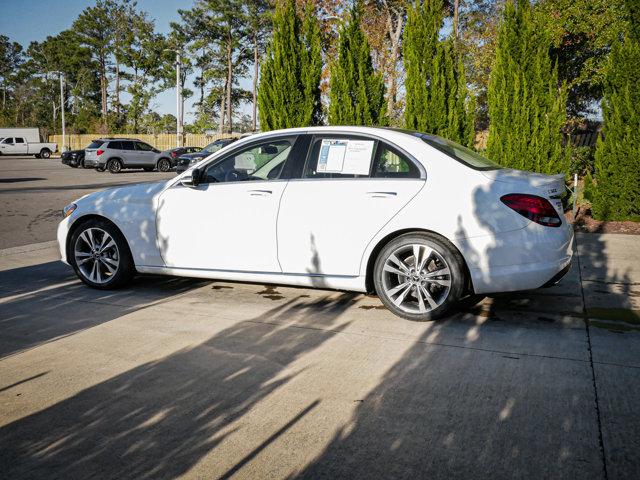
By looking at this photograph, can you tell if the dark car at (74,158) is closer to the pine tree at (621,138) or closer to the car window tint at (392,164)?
the pine tree at (621,138)

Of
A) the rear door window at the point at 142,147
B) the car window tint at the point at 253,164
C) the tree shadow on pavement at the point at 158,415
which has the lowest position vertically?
the tree shadow on pavement at the point at 158,415

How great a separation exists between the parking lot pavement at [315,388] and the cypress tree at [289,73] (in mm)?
7219

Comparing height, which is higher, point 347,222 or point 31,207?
point 347,222

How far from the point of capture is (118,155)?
1222 inches

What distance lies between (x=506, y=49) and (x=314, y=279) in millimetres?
7453

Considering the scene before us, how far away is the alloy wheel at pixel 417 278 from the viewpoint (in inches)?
190

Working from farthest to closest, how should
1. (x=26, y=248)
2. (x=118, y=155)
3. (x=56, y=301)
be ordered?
(x=118, y=155)
(x=26, y=248)
(x=56, y=301)

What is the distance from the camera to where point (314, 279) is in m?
5.23

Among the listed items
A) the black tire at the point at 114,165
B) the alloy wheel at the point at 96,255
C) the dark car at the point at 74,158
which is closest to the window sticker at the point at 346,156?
the alloy wheel at the point at 96,255

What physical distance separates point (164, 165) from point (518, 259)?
30582 mm

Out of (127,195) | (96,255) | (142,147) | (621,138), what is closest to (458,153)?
(127,195)

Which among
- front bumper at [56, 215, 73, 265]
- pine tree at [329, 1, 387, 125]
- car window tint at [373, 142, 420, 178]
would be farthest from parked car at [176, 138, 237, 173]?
car window tint at [373, 142, 420, 178]

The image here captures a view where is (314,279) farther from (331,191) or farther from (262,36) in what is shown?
(262,36)

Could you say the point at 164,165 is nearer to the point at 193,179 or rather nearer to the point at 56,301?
the point at 56,301
